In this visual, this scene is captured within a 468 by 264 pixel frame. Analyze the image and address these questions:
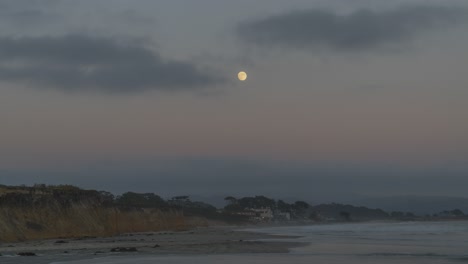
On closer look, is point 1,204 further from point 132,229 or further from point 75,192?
point 132,229

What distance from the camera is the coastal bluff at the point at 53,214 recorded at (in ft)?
207

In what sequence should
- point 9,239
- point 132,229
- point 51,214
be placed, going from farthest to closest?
1. point 132,229
2. point 51,214
3. point 9,239

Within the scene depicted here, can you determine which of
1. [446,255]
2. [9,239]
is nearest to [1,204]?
[9,239]

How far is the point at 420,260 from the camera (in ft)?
110

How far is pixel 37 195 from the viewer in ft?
232

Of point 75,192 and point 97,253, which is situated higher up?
point 75,192

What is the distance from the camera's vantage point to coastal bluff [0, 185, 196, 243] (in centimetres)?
6306

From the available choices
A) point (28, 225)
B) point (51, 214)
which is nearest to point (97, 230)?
point (51, 214)

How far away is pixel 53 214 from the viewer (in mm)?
72438

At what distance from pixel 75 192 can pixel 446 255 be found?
5476 cm

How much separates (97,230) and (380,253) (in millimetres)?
50342

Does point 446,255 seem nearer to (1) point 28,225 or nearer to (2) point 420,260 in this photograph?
(2) point 420,260

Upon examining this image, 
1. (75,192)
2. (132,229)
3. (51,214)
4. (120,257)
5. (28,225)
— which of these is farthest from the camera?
(132,229)

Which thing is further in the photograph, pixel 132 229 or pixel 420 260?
pixel 132 229
